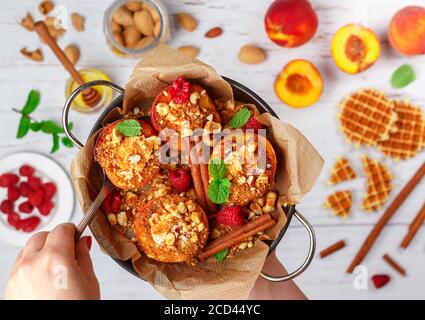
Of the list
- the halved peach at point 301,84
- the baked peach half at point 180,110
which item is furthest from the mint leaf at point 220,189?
the halved peach at point 301,84

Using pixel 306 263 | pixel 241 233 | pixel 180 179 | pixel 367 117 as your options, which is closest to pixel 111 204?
pixel 180 179

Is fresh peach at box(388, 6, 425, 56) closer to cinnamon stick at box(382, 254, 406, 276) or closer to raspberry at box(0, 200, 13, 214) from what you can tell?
cinnamon stick at box(382, 254, 406, 276)

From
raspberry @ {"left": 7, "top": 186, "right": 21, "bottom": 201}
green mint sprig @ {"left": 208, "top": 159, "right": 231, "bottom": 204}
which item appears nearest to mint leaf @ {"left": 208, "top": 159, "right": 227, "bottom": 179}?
green mint sprig @ {"left": 208, "top": 159, "right": 231, "bottom": 204}

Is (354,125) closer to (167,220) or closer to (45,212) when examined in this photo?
(167,220)

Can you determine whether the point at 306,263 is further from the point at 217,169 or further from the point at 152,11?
the point at 152,11

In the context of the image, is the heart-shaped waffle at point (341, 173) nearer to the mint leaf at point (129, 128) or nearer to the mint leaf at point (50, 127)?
the mint leaf at point (129, 128)

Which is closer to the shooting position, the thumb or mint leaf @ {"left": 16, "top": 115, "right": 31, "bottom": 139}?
the thumb
